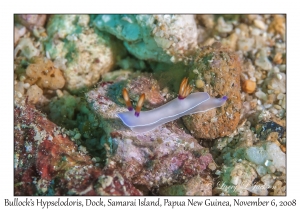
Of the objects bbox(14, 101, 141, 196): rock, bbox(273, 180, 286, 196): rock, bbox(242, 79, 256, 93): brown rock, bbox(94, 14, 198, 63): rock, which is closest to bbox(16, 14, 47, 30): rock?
bbox(94, 14, 198, 63): rock

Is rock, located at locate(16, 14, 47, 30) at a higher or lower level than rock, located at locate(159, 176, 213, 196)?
higher

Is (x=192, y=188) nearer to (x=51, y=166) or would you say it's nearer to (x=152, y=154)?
(x=152, y=154)

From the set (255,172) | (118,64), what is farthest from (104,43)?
(255,172)

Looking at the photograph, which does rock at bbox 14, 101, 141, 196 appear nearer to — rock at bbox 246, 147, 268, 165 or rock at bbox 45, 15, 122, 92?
rock at bbox 45, 15, 122, 92

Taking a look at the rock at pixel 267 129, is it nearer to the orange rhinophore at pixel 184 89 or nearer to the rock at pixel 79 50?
the orange rhinophore at pixel 184 89

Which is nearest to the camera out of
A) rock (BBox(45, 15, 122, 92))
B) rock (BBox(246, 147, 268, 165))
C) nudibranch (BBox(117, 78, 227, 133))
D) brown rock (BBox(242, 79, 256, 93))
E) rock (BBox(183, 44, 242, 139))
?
nudibranch (BBox(117, 78, 227, 133))

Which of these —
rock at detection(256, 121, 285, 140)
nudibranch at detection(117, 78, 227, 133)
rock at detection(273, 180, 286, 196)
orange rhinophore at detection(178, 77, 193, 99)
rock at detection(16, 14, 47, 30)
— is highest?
rock at detection(16, 14, 47, 30)

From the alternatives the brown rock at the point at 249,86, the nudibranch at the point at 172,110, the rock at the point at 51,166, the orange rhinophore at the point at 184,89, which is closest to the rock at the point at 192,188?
the rock at the point at 51,166

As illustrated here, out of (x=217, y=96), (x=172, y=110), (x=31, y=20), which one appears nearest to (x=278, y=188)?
(x=217, y=96)
